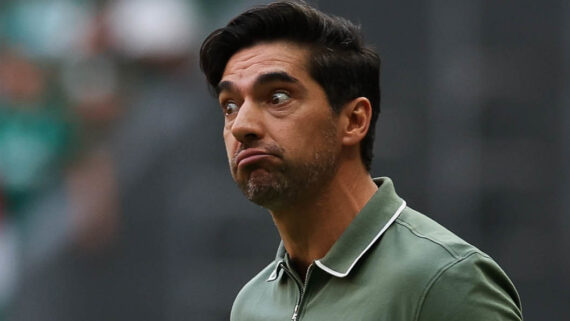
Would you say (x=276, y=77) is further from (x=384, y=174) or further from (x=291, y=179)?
(x=384, y=174)

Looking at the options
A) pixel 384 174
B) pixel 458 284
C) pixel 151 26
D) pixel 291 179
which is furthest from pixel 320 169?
pixel 151 26

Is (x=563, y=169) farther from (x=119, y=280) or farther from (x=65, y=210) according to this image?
(x=65, y=210)

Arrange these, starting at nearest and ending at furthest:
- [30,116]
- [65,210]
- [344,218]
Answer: [344,218] → [65,210] → [30,116]

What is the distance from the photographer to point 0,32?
836cm

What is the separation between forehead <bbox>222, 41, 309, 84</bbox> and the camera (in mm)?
2350

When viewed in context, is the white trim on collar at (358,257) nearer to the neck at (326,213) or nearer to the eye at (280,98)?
the neck at (326,213)

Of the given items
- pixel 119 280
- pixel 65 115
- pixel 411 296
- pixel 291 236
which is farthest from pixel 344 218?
pixel 65 115

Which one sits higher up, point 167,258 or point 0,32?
point 0,32

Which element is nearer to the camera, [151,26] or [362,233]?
[362,233]

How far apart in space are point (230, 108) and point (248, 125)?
125mm

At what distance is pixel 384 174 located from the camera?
581cm

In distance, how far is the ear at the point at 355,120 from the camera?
7.81ft

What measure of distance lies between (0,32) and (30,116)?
909 millimetres

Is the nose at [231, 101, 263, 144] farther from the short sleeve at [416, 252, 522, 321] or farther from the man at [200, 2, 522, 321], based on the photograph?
the short sleeve at [416, 252, 522, 321]
